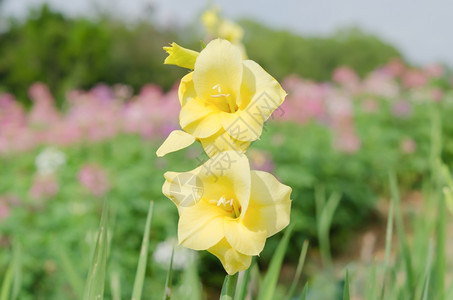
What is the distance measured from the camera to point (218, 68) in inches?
21.5

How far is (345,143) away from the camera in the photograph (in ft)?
14.5

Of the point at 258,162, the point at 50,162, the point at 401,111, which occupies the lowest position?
the point at 401,111

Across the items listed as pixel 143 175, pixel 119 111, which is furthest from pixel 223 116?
pixel 119 111

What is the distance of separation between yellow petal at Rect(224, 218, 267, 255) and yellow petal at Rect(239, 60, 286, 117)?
0.41ft

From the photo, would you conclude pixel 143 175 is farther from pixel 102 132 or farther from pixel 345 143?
pixel 345 143

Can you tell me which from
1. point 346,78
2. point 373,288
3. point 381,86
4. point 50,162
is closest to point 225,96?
point 373,288

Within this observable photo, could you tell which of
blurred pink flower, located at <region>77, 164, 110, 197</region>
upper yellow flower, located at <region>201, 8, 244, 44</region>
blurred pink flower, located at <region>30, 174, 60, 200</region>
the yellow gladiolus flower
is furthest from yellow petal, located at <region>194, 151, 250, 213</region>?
blurred pink flower, located at <region>30, 174, 60, 200</region>

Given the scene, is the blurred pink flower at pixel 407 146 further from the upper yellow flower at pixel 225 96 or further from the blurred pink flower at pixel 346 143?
the upper yellow flower at pixel 225 96

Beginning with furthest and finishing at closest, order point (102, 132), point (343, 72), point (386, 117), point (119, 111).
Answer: point (343, 72) → point (386, 117) → point (119, 111) → point (102, 132)

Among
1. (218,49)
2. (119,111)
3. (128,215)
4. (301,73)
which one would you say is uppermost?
(218,49)

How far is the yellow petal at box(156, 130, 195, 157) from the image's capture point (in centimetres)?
54

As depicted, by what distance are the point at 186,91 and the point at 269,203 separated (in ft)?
0.58

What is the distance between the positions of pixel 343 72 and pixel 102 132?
13.7 feet

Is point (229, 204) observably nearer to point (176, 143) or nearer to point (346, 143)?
point (176, 143)
